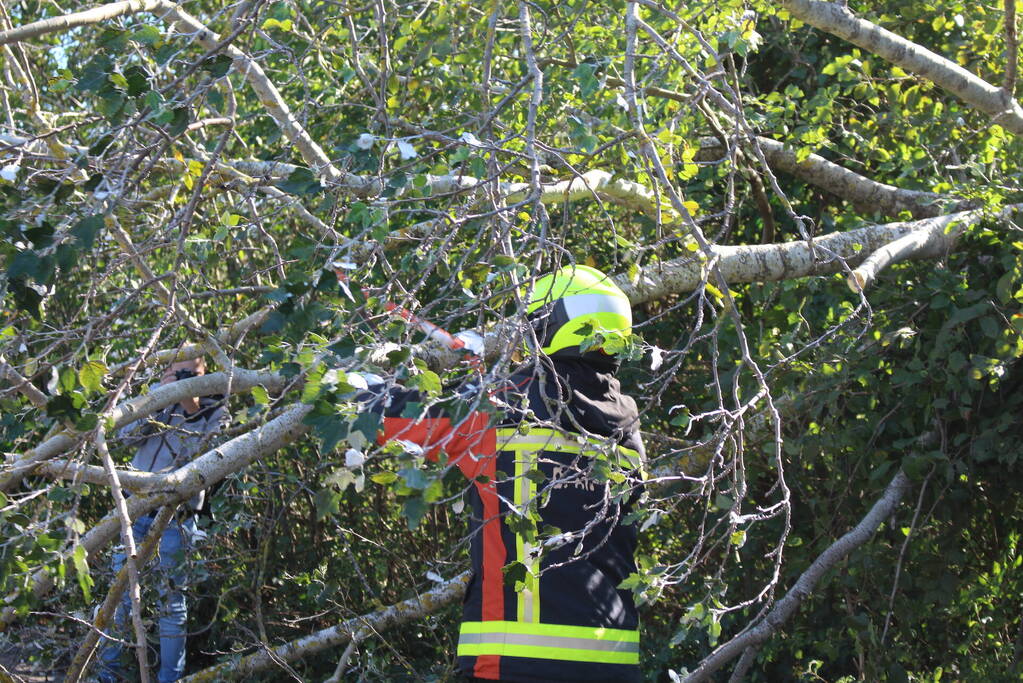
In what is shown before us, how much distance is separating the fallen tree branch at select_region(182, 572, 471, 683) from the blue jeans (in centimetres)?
33

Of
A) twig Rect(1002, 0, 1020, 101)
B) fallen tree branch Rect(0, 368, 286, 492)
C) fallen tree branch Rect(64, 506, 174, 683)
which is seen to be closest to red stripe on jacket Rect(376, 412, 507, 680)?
fallen tree branch Rect(0, 368, 286, 492)

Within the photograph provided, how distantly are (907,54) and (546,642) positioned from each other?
7.65ft

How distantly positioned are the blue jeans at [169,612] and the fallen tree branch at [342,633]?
329 millimetres

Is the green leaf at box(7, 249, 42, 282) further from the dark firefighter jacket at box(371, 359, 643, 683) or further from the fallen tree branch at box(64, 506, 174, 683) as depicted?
the fallen tree branch at box(64, 506, 174, 683)

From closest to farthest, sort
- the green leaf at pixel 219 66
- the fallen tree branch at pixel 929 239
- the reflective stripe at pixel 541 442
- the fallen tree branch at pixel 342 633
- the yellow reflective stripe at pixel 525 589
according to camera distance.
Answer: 1. the green leaf at pixel 219 66
2. the reflective stripe at pixel 541 442
3. the yellow reflective stripe at pixel 525 589
4. the fallen tree branch at pixel 929 239
5. the fallen tree branch at pixel 342 633

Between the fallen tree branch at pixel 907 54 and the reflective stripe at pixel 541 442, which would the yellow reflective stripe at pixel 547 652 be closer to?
the reflective stripe at pixel 541 442

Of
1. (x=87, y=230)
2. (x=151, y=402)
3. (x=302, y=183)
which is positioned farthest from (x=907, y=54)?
(x=87, y=230)

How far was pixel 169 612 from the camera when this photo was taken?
16.2ft

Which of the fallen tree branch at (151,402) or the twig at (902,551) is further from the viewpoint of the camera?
the twig at (902,551)

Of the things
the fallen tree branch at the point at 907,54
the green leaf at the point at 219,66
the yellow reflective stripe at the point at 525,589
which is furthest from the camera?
the fallen tree branch at the point at 907,54

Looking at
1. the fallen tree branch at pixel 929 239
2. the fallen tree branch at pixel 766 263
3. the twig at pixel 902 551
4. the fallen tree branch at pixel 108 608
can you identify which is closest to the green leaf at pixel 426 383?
the fallen tree branch at pixel 108 608

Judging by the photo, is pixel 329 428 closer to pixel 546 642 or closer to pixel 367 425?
pixel 367 425

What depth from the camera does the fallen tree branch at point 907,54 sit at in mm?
3828

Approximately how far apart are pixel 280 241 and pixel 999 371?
3.32 meters
